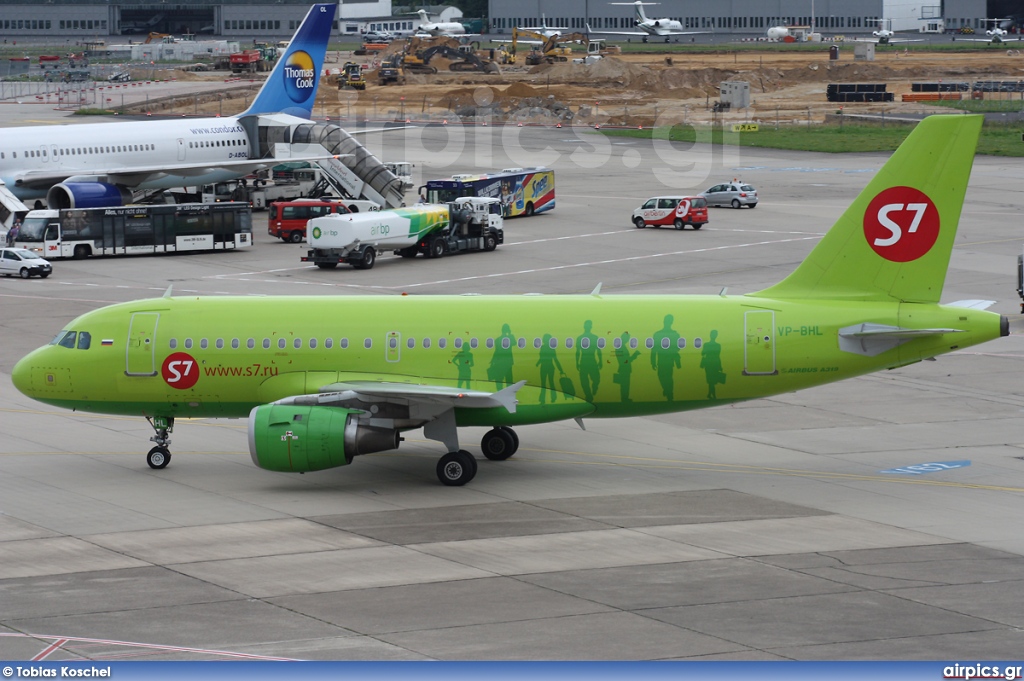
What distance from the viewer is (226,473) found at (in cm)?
3594

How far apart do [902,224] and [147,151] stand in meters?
65.6

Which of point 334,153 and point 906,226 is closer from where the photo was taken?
point 906,226

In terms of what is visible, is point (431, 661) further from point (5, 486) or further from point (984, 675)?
point (5, 486)

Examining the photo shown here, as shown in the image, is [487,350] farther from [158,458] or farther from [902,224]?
[902,224]

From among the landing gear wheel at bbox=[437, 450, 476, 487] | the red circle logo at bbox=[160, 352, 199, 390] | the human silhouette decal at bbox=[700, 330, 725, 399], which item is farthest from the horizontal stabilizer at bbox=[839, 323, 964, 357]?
the red circle logo at bbox=[160, 352, 199, 390]

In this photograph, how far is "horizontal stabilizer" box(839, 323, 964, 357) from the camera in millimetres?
33188

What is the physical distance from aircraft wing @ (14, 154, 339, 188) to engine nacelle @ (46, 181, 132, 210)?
1.15 meters

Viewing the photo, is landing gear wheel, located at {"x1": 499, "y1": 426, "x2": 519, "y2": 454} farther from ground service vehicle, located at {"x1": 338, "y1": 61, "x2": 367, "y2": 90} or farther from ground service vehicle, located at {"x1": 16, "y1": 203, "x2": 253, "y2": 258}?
ground service vehicle, located at {"x1": 338, "y1": 61, "x2": 367, "y2": 90}

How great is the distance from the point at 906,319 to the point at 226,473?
59.8 feet

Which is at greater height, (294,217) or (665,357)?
(294,217)

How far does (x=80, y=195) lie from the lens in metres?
82.2

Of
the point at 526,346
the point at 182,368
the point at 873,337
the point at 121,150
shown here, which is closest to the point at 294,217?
the point at 121,150

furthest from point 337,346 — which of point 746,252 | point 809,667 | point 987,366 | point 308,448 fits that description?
point 746,252

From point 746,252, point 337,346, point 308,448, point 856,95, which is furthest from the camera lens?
point 856,95
